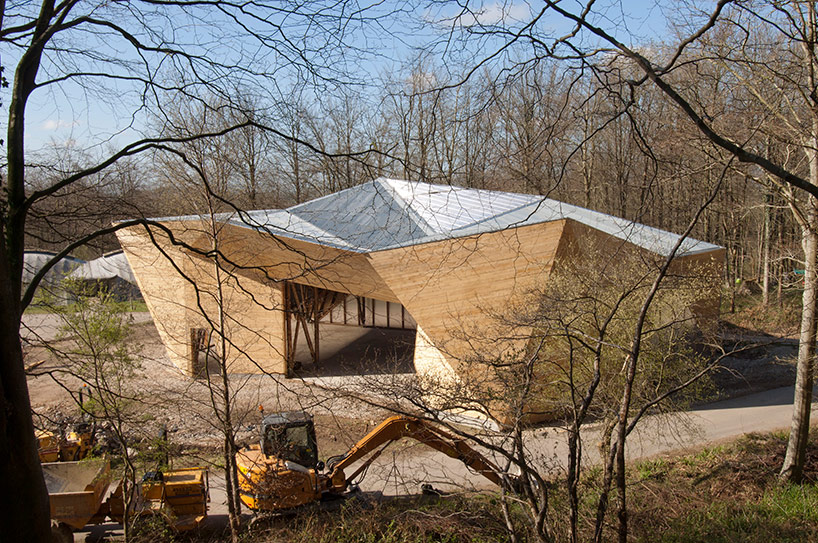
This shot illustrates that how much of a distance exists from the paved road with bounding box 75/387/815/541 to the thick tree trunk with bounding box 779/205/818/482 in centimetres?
175

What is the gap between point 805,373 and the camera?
866cm

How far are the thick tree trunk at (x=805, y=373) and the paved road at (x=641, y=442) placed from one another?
1.75 metres

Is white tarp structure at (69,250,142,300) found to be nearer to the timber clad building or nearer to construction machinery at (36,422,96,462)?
the timber clad building

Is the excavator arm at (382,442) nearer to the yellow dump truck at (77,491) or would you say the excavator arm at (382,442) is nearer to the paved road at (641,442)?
the paved road at (641,442)

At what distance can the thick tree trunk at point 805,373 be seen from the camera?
8438 millimetres

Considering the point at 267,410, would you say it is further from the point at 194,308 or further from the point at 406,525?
the point at 406,525

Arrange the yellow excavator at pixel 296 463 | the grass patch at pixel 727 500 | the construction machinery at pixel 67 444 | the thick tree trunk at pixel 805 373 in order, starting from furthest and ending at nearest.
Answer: the construction machinery at pixel 67 444, the thick tree trunk at pixel 805 373, the yellow excavator at pixel 296 463, the grass patch at pixel 727 500

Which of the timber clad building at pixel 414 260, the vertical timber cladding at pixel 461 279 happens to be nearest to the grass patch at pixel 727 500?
the timber clad building at pixel 414 260

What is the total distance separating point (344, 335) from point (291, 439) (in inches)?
552

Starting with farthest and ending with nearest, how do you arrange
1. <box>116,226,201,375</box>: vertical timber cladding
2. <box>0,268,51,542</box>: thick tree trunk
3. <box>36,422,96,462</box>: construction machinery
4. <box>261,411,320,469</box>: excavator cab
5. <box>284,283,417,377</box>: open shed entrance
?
<box>284,283,417,377</box>: open shed entrance
<box>116,226,201,375</box>: vertical timber cladding
<box>36,422,96,462</box>: construction machinery
<box>261,411,320,469</box>: excavator cab
<box>0,268,51,542</box>: thick tree trunk

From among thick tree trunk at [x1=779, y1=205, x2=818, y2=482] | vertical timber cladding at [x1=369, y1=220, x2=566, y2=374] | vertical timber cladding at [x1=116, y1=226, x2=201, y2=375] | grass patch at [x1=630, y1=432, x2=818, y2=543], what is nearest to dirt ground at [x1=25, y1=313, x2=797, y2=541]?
thick tree trunk at [x1=779, y1=205, x2=818, y2=482]

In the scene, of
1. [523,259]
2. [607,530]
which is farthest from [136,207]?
[523,259]

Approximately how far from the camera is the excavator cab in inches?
351

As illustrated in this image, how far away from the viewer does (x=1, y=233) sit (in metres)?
2.86
